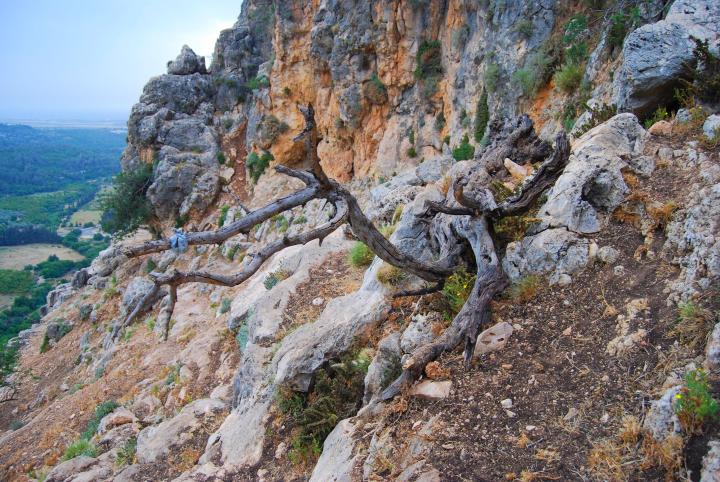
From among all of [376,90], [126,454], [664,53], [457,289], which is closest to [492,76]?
[376,90]

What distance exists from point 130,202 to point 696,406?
84.0 feet

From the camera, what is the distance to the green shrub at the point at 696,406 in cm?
257

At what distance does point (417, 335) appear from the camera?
16.1ft

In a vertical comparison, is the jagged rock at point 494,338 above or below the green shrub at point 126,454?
above

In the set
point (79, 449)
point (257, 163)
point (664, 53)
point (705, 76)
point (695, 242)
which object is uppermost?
point (664, 53)

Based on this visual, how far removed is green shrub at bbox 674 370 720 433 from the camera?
2574 millimetres

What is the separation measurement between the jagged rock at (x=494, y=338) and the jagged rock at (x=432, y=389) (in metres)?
0.49

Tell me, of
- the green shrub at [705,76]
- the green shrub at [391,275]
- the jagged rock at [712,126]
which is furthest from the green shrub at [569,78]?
the green shrub at [391,275]

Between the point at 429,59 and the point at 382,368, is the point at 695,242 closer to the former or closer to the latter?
the point at 382,368

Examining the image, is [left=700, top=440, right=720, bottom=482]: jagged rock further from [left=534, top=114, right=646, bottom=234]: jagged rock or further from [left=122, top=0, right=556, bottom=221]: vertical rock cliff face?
[left=122, top=0, right=556, bottom=221]: vertical rock cliff face

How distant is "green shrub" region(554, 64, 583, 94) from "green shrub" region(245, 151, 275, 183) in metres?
15.8

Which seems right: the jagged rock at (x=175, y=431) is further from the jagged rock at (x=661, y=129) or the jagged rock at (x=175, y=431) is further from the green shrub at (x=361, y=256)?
the jagged rock at (x=661, y=129)

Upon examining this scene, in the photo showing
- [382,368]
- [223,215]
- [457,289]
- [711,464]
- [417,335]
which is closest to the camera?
[711,464]

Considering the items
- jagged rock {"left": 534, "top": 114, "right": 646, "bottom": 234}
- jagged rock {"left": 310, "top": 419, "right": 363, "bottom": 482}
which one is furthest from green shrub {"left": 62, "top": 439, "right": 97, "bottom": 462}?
jagged rock {"left": 534, "top": 114, "right": 646, "bottom": 234}
